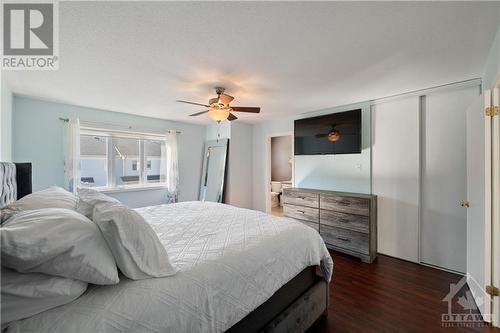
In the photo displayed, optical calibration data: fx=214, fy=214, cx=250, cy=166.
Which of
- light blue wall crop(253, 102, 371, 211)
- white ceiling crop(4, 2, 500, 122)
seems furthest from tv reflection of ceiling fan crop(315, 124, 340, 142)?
white ceiling crop(4, 2, 500, 122)

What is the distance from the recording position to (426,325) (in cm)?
177

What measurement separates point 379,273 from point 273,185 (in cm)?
432

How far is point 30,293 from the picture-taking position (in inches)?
30.4

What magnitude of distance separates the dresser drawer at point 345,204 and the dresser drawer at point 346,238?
0.97 ft

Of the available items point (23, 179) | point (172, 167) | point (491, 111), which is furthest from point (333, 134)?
point (23, 179)

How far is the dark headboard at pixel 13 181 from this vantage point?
1.66 metres

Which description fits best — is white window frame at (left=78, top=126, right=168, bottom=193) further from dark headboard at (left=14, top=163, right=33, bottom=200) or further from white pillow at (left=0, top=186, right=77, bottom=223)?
white pillow at (left=0, top=186, right=77, bottom=223)

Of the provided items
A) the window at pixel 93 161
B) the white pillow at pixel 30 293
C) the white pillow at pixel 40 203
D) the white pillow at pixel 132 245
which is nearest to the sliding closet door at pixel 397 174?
the white pillow at pixel 132 245

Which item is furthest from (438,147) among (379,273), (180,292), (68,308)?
(68,308)

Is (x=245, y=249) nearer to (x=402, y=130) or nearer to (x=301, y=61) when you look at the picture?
(x=301, y=61)

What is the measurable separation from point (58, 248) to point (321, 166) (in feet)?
12.1

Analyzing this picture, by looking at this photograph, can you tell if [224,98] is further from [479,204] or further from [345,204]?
[479,204]

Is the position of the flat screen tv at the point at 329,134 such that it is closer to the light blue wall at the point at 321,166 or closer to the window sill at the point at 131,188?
the light blue wall at the point at 321,166

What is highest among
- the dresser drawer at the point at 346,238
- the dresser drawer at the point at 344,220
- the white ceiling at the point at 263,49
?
the white ceiling at the point at 263,49
